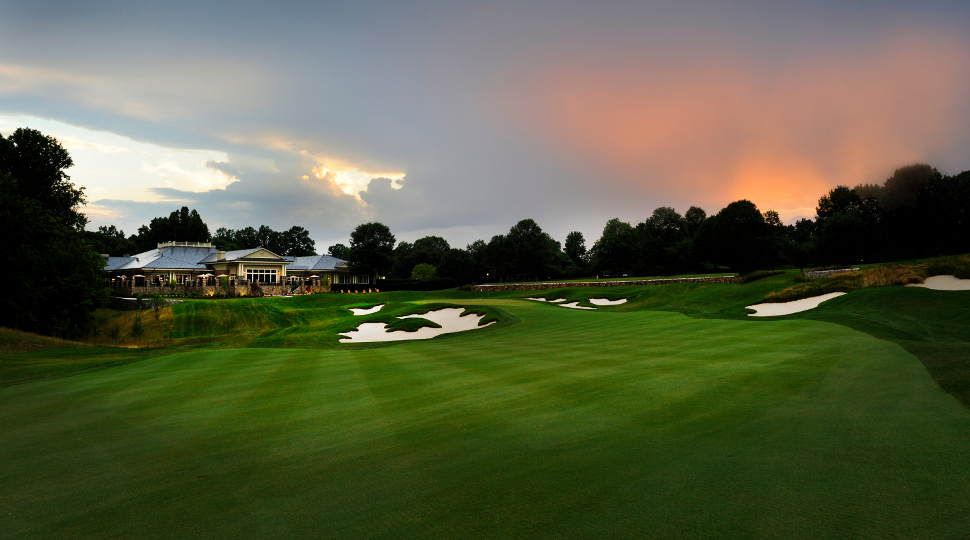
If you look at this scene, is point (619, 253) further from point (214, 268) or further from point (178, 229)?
point (178, 229)

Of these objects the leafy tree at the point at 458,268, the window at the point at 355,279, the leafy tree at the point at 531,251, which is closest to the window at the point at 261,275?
the window at the point at 355,279

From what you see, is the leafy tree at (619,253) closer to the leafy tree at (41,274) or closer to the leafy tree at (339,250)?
the leafy tree at (41,274)

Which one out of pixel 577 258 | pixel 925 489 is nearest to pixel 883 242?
pixel 577 258

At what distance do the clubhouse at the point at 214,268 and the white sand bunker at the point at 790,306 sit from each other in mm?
53161

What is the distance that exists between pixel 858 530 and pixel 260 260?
72090 mm

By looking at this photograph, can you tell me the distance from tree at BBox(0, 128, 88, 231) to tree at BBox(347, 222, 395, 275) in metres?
32.9

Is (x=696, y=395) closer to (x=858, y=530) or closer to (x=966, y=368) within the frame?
(x=858, y=530)

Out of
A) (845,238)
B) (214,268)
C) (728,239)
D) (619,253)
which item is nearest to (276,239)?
→ (214,268)

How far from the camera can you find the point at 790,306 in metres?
24.2

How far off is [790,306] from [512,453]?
23543 mm

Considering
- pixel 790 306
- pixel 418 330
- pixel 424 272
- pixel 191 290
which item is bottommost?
pixel 418 330

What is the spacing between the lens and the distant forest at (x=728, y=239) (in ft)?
206

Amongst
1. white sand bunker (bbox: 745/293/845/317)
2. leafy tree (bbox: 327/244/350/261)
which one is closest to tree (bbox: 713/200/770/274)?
white sand bunker (bbox: 745/293/845/317)

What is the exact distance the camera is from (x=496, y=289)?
63.1 metres
